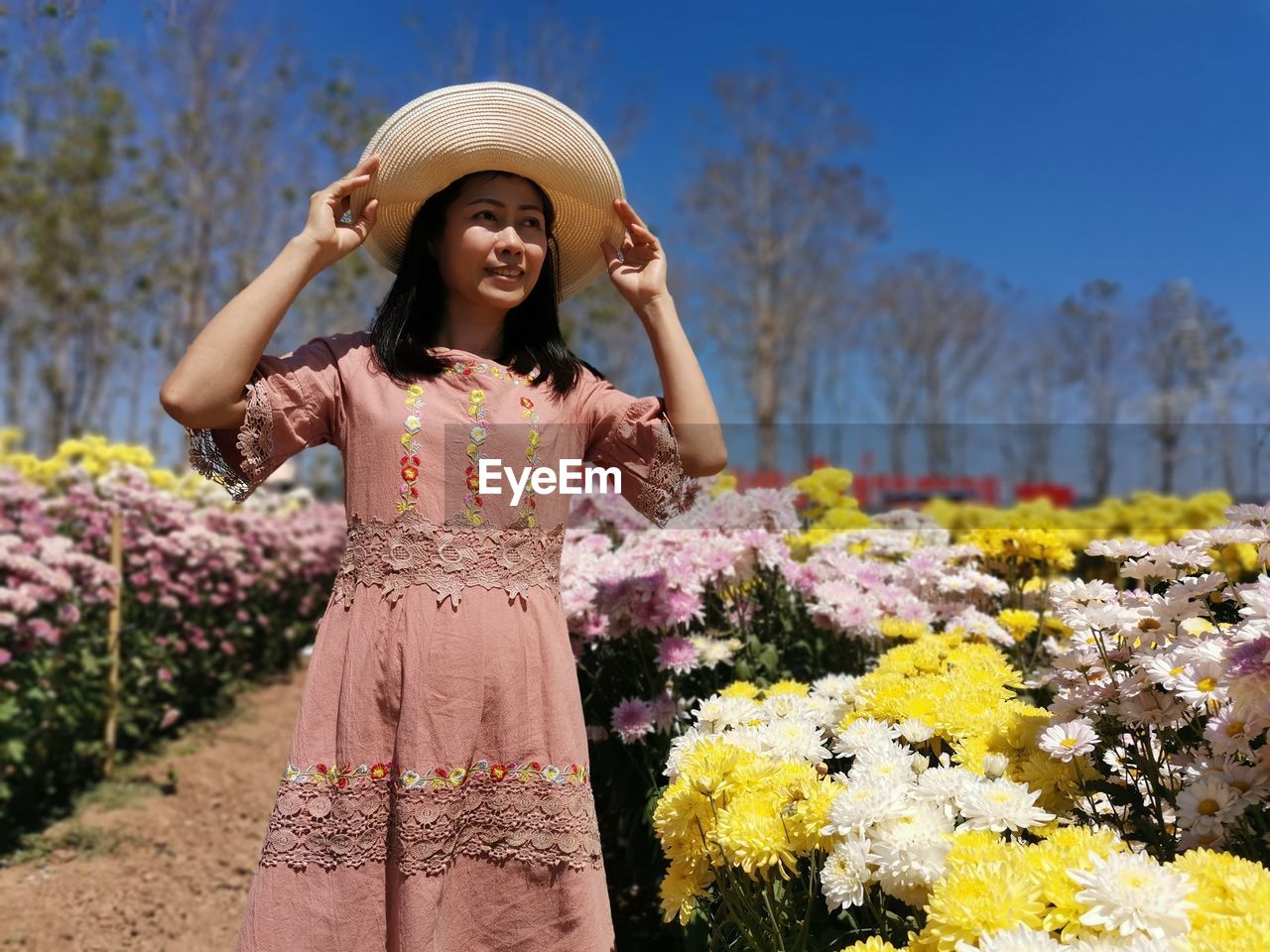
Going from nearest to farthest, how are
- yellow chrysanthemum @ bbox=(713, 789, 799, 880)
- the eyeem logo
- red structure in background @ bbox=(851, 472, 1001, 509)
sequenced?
yellow chrysanthemum @ bbox=(713, 789, 799, 880) → the eyeem logo → red structure in background @ bbox=(851, 472, 1001, 509)

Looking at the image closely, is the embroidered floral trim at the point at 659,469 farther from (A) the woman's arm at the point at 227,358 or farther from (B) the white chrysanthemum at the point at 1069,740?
(B) the white chrysanthemum at the point at 1069,740

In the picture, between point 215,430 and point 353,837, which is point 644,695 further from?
point 215,430

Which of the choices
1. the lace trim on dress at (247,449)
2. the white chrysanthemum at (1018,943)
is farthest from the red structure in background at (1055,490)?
the white chrysanthemum at (1018,943)

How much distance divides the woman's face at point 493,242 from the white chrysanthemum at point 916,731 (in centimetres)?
99

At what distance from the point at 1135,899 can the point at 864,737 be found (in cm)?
56

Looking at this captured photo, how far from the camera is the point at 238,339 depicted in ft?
4.67

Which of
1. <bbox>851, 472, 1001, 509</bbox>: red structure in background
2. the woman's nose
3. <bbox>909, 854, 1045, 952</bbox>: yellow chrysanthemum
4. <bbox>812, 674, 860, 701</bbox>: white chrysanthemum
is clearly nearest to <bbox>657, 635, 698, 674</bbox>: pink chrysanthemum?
<bbox>812, 674, 860, 701</bbox>: white chrysanthemum

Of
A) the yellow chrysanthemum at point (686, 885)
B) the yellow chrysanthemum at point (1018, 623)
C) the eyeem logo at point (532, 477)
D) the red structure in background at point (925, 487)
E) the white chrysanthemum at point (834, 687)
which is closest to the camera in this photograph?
the yellow chrysanthemum at point (686, 885)

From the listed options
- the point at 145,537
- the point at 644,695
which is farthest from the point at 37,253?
the point at 644,695

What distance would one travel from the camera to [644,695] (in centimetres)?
233

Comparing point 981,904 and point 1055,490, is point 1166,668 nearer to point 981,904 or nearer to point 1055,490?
point 981,904

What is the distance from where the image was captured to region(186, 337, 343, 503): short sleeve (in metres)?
1.46

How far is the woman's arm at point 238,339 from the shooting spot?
1.40 meters

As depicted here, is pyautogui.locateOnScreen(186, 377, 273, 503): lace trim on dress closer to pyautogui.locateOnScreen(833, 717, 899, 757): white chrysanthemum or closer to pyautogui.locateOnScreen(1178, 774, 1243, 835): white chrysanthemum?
pyautogui.locateOnScreen(833, 717, 899, 757): white chrysanthemum
